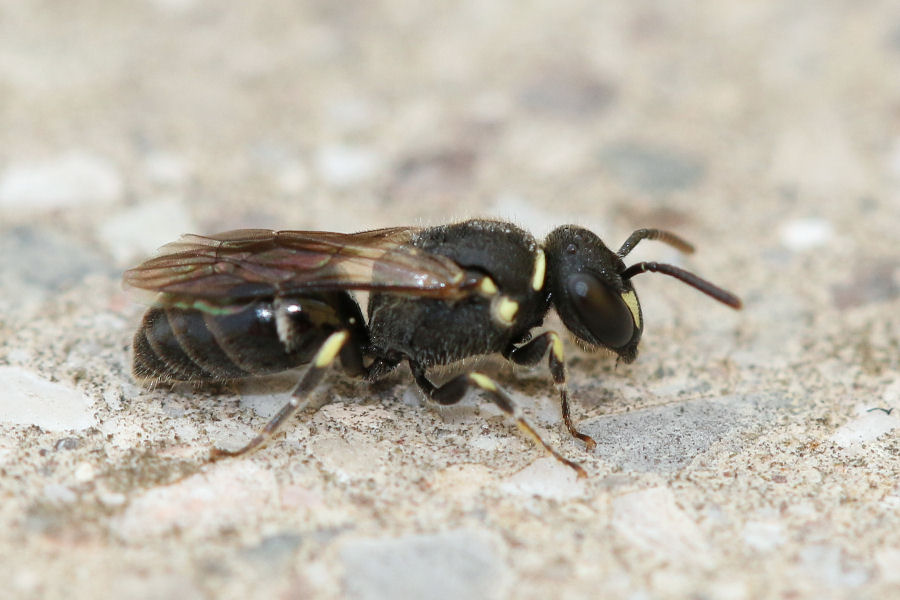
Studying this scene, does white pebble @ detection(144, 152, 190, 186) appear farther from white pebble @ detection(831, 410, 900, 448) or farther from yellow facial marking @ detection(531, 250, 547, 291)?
white pebble @ detection(831, 410, 900, 448)

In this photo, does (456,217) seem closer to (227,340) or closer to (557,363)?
(557,363)

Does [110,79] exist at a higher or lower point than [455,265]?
higher

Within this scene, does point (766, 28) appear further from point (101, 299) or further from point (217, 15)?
point (101, 299)

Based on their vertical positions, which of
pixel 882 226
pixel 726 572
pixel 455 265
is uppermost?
pixel 882 226

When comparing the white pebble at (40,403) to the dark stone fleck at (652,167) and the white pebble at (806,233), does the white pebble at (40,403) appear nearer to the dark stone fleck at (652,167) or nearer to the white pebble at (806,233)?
the dark stone fleck at (652,167)

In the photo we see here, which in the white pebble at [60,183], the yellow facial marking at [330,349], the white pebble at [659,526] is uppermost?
the white pebble at [60,183]

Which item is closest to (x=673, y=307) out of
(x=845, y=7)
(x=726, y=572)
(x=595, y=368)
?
(x=595, y=368)

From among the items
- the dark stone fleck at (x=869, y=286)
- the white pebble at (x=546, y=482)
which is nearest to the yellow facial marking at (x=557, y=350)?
the white pebble at (x=546, y=482)
